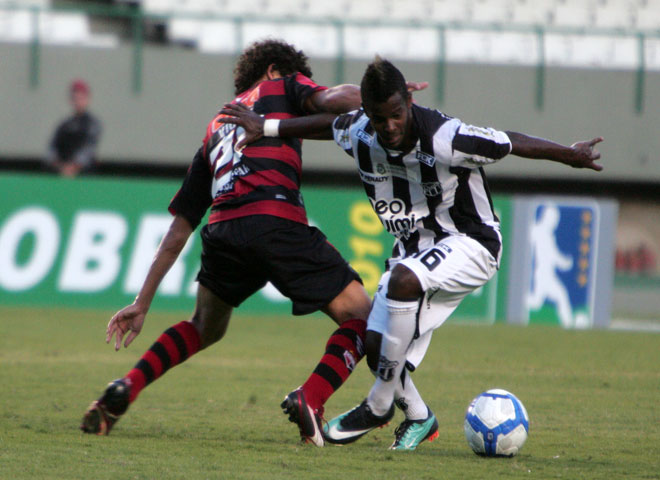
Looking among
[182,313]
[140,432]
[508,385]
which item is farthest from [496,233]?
[182,313]

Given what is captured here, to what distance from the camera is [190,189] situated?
491 centimetres

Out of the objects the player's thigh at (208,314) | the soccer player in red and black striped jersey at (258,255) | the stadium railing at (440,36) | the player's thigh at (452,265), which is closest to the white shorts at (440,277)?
the player's thigh at (452,265)

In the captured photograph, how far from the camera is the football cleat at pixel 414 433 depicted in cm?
445

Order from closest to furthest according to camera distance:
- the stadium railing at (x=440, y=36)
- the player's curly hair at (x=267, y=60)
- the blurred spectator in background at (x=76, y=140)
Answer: the player's curly hair at (x=267, y=60) < the blurred spectator in background at (x=76, y=140) < the stadium railing at (x=440, y=36)

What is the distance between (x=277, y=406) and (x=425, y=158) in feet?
6.15

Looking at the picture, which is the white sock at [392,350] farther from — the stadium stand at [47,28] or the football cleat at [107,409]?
the stadium stand at [47,28]

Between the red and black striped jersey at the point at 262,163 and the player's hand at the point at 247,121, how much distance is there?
0.07 metres

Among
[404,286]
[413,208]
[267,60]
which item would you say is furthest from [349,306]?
[267,60]

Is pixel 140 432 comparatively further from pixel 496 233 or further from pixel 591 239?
pixel 591 239

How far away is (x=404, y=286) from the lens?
14.1 ft

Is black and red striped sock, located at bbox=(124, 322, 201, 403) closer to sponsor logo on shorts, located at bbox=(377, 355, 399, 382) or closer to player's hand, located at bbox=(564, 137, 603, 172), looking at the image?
sponsor logo on shorts, located at bbox=(377, 355, 399, 382)

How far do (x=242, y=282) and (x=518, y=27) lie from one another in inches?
514

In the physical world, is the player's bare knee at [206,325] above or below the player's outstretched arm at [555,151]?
below

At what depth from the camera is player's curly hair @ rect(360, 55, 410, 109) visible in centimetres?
Result: 409
